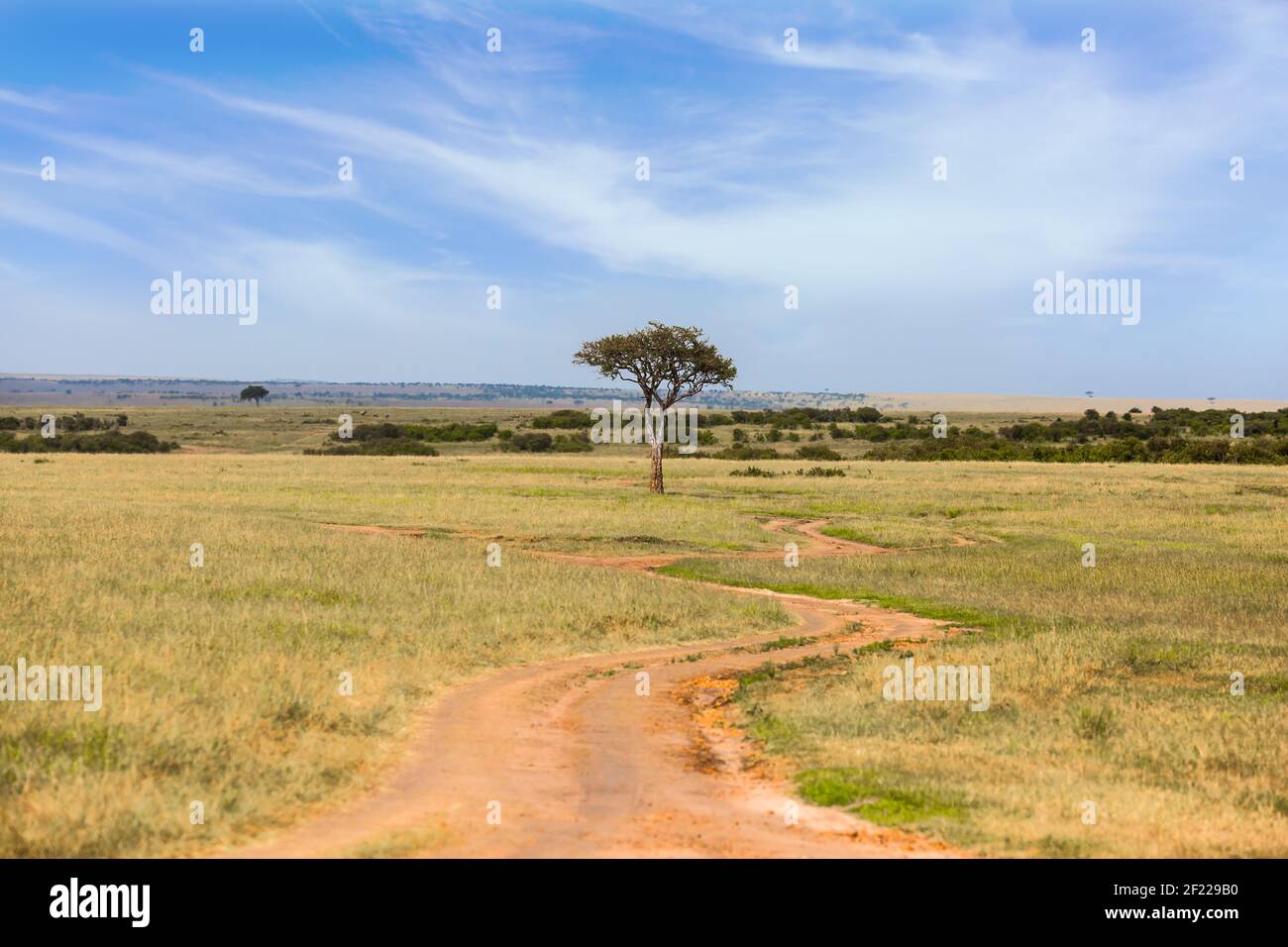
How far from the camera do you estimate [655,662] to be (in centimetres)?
1708

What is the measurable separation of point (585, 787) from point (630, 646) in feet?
26.1

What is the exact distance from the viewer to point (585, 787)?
10469 mm

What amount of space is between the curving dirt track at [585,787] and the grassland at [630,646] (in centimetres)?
53

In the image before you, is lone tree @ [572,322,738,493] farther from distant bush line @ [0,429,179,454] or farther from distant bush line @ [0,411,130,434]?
distant bush line @ [0,411,130,434]

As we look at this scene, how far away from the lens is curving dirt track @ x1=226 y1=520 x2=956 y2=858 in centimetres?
873

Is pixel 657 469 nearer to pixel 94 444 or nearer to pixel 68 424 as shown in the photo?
pixel 94 444

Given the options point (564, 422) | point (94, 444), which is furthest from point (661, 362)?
point (564, 422)

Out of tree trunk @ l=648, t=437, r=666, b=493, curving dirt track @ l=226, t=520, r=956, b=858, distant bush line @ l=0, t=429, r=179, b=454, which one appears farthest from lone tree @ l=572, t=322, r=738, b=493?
distant bush line @ l=0, t=429, r=179, b=454

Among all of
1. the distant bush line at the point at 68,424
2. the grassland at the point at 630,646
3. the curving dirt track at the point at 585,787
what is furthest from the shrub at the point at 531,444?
the curving dirt track at the point at 585,787

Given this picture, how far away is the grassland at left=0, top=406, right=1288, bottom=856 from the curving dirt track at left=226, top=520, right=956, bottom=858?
528mm

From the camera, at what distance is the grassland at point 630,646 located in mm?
9516
